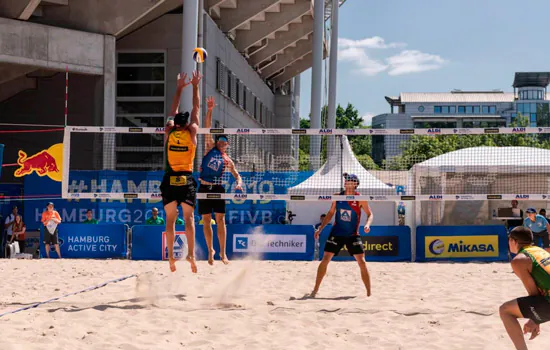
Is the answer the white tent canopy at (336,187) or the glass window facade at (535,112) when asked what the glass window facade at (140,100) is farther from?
the glass window facade at (535,112)

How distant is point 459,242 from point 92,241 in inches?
387

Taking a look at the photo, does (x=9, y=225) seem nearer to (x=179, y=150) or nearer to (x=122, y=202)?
(x=122, y=202)

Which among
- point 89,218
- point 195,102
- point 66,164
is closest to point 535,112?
point 89,218

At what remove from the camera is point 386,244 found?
686 inches

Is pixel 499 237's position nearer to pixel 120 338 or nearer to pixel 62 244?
pixel 62 244

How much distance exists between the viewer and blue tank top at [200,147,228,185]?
31.4ft

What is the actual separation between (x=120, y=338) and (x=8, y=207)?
44.3 feet

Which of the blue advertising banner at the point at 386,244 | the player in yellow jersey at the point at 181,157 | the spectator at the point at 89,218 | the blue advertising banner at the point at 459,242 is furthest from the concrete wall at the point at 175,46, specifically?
the player in yellow jersey at the point at 181,157

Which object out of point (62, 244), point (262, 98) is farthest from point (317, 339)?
point (262, 98)

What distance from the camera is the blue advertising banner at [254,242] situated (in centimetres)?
1731

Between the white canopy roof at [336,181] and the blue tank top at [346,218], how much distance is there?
7.33 metres

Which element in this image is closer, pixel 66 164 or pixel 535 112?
pixel 66 164

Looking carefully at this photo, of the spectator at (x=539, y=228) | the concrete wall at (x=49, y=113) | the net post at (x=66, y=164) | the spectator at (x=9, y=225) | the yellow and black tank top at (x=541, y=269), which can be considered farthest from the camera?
the concrete wall at (x=49, y=113)

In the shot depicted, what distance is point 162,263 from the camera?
52.0 feet
